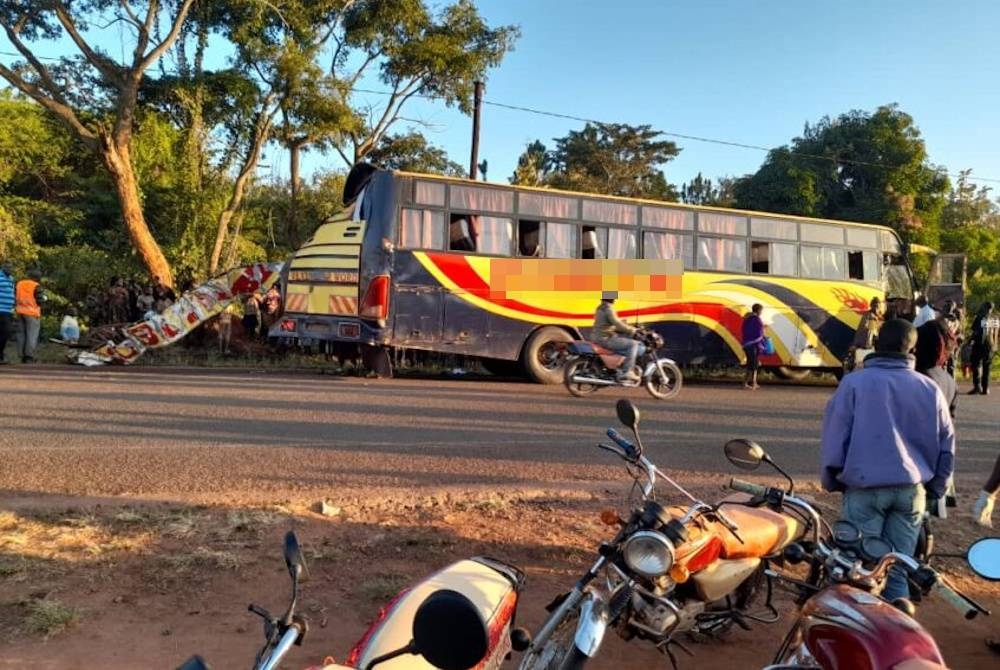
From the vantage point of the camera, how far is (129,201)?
55.6 feet

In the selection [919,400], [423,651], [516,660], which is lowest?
[516,660]

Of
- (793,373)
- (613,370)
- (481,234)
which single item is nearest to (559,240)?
(481,234)

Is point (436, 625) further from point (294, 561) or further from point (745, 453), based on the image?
point (745, 453)

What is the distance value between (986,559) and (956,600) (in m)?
0.29

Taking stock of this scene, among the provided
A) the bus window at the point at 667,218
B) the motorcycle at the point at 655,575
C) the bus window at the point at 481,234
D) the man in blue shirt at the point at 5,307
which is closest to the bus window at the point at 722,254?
the bus window at the point at 667,218

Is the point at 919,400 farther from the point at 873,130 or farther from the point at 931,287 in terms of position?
the point at 873,130

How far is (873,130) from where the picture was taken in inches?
1385

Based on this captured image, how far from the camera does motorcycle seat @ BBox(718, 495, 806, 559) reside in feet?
10.2

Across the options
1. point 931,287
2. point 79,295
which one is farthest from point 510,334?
point 79,295

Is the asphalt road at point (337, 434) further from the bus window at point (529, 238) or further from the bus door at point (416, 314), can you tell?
the bus window at point (529, 238)

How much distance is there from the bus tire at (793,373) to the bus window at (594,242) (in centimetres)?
561

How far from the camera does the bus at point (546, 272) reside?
11984mm

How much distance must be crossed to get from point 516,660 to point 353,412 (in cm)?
580

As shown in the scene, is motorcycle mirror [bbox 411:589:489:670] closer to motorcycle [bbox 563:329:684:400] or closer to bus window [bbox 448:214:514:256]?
motorcycle [bbox 563:329:684:400]
